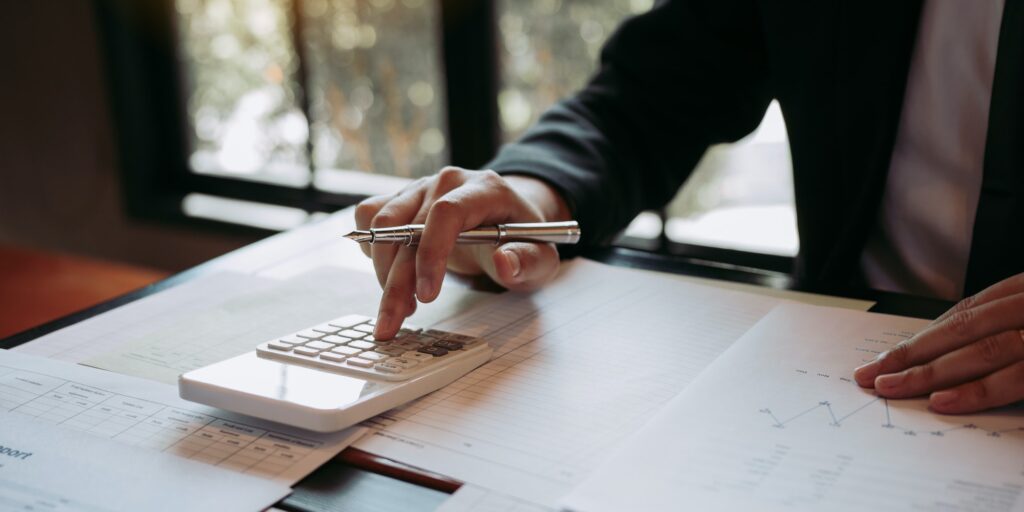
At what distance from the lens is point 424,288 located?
741 mm

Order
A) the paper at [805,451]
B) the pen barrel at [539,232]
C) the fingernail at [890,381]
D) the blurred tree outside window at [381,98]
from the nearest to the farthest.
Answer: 1. the paper at [805,451]
2. the fingernail at [890,381]
3. the pen barrel at [539,232]
4. the blurred tree outside window at [381,98]

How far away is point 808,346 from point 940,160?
15.3 inches

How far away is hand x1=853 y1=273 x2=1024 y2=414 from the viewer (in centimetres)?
57

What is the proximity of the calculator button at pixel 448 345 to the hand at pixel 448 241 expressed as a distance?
4 cm

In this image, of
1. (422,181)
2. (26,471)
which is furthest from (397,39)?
(26,471)

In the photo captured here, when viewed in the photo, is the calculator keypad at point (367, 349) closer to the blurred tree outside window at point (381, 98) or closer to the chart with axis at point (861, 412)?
the chart with axis at point (861, 412)

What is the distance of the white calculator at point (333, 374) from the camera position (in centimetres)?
Answer: 58

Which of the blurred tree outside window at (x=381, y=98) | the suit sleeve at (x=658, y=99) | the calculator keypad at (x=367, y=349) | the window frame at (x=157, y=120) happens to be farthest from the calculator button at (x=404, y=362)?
the window frame at (x=157, y=120)

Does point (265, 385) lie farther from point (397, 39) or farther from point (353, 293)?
point (397, 39)

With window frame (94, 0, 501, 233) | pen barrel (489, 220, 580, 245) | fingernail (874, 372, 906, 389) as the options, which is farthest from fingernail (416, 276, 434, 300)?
window frame (94, 0, 501, 233)

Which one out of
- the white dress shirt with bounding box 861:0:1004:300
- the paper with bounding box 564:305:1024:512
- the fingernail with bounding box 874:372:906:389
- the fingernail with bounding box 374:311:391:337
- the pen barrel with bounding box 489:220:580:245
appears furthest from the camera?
the white dress shirt with bounding box 861:0:1004:300

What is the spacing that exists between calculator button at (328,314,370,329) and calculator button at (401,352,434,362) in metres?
0.08

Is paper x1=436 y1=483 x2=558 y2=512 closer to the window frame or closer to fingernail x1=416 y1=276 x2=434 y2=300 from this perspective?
fingernail x1=416 y1=276 x2=434 y2=300

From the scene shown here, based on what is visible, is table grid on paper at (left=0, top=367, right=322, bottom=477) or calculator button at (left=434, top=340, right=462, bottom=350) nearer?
table grid on paper at (left=0, top=367, right=322, bottom=477)
